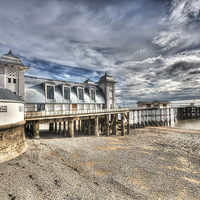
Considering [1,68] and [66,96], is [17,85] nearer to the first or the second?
[1,68]

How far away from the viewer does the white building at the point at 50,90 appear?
1794 centimetres

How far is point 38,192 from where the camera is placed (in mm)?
7527

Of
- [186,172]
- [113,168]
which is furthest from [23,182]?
[186,172]

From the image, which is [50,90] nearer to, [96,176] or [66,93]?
[66,93]

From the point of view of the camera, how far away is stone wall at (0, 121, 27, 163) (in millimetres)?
10359

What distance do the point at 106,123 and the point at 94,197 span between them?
60.8 ft

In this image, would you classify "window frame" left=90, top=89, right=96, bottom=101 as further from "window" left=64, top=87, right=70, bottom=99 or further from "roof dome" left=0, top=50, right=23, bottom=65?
"roof dome" left=0, top=50, right=23, bottom=65

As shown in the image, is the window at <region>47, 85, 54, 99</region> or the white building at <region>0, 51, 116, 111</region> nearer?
the white building at <region>0, 51, 116, 111</region>

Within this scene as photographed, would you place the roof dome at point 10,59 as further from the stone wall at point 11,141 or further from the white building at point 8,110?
the stone wall at point 11,141

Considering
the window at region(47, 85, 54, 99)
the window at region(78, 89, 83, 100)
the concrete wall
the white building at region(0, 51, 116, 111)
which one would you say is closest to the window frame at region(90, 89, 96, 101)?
the white building at region(0, 51, 116, 111)

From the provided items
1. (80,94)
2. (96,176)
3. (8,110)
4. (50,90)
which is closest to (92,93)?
(80,94)

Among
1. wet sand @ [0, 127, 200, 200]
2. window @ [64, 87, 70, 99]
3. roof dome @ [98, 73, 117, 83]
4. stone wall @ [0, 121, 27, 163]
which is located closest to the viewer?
wet sand @ [0, 127, 200, 200]

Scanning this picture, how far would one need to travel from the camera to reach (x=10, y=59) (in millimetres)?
18000

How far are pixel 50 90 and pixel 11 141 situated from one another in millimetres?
12738
